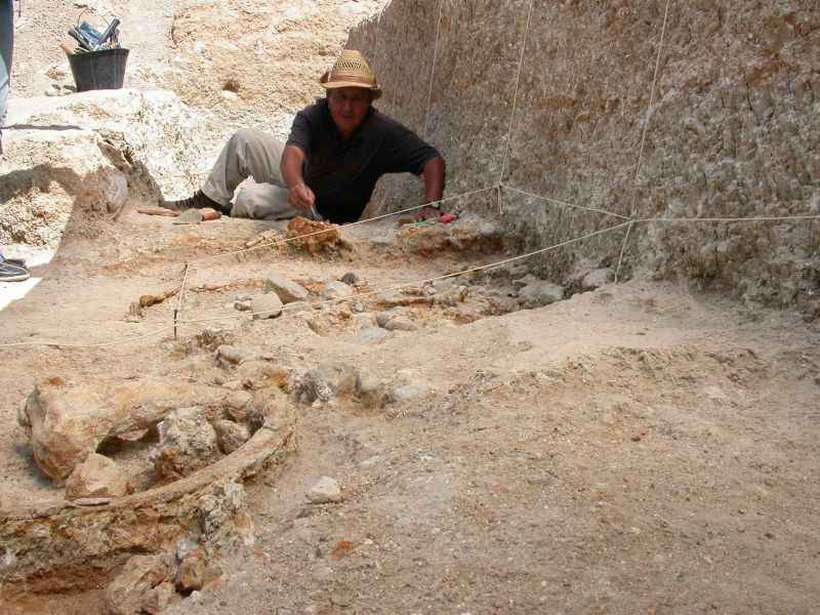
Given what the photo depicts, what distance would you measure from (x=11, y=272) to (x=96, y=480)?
8.17 feet

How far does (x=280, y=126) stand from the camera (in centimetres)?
822

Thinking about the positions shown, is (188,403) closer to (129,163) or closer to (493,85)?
(493,85)

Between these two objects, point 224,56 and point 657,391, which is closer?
point 657,391

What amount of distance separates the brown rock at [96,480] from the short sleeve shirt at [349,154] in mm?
3003

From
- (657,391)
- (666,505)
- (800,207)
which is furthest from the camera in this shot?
(800,207)

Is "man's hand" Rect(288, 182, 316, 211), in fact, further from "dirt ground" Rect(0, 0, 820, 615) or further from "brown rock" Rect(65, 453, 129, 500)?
"brown rock" Rect(65, 453, 129, 500)

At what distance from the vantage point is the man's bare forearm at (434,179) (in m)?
4.88

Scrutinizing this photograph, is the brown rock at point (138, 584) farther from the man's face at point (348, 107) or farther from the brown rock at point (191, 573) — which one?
the man's face at point (348, 107)

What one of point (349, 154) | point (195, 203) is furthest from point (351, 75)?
point (195, 203)

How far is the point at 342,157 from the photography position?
5258 millimetres

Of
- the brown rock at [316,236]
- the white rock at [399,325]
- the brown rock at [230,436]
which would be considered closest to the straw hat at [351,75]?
the brown rock at [316,236]

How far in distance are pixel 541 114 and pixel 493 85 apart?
58 centimetres

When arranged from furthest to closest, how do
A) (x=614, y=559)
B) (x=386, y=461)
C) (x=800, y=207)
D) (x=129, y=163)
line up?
(x=129, y=163) < (x=800, y=207) < (x=386, y=461) < (x=614, y=559)

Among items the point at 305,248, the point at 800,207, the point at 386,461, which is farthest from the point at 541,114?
the point at 386,461
